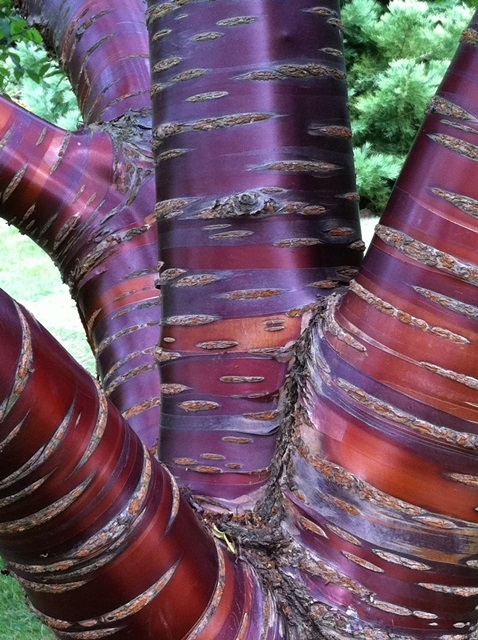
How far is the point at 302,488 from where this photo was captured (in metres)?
0.81

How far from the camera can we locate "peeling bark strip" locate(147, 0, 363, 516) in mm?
873

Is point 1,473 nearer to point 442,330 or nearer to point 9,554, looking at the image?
point 9,554

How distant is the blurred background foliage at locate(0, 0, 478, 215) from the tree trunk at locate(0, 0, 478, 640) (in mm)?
5663

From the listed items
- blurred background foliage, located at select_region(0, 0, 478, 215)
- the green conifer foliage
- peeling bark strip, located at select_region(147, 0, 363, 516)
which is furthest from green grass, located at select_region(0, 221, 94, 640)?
the green conifer foliage

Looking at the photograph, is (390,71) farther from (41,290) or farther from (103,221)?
(103,221)

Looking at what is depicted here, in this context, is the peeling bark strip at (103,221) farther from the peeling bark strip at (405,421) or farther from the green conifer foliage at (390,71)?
the green conifer foliage at (390,71)

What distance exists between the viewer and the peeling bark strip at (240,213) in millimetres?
873

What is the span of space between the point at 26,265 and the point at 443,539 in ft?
21.4

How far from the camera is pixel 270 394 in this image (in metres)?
0.88

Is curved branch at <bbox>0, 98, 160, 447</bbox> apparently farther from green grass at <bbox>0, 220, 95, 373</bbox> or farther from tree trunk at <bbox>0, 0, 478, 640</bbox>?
green grass at <bbox>0, 220, 95, 373</bbox>

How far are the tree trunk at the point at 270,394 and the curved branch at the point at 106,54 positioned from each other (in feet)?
1.90

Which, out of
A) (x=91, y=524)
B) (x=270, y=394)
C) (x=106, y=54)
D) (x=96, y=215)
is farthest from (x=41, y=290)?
(x=91, y=524)

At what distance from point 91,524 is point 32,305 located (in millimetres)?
5384

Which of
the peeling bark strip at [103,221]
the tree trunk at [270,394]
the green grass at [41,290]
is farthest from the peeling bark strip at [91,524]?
the green grass at [41,290]
